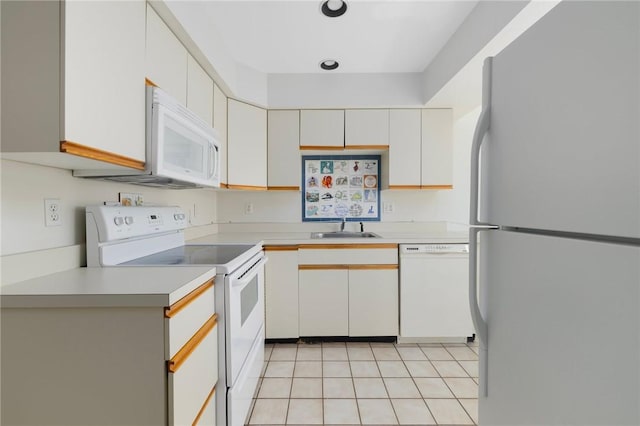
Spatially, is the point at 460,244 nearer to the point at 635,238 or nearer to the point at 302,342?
the point at 302,342

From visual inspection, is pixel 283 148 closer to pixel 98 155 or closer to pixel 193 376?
pixel 98 155

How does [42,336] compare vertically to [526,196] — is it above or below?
below

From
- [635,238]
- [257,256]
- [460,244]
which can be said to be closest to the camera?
[635,238]

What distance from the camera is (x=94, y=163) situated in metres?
1.11

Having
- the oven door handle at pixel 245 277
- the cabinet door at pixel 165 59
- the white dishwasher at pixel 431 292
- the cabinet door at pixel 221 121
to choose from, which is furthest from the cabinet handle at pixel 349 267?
the cabinet door at pixel 165 59

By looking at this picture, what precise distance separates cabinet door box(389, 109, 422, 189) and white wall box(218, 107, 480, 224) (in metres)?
0.28

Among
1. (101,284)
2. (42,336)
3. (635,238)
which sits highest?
(635,238)

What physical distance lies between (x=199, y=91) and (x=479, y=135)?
1.70m

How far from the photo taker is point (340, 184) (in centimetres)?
298

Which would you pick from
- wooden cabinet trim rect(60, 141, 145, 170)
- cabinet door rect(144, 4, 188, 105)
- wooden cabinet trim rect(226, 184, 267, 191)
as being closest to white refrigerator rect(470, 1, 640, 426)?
Result: wooden cabinet trim rect(60, 141, 145, 170)

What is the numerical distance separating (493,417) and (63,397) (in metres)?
1.25

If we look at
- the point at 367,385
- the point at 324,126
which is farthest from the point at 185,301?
the point at 324,126

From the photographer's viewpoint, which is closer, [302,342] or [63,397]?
[63,397]

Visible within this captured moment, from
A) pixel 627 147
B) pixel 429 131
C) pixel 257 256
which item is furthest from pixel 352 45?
pixel 627 147
